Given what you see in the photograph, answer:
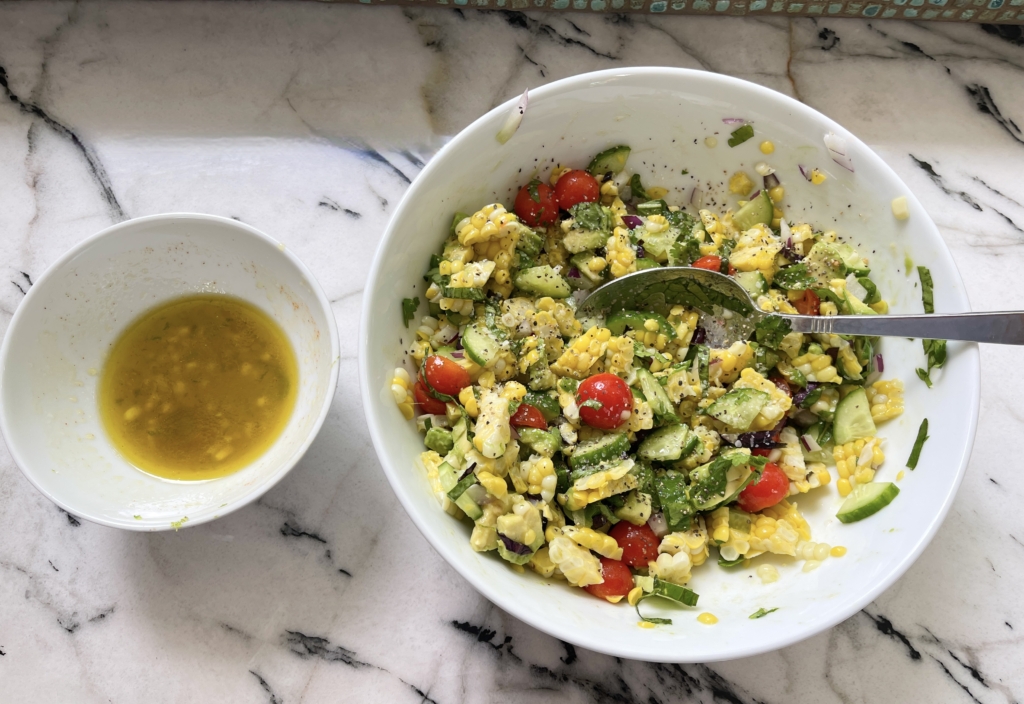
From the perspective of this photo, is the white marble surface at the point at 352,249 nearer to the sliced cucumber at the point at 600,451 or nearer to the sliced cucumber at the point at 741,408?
the sliced cucumber at the point at 600,451

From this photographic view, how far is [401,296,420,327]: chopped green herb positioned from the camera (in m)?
2.20

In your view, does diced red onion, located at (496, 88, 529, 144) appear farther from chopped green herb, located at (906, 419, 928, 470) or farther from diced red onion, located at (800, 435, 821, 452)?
chopped green herb, located at (906, 419, 928, 470)

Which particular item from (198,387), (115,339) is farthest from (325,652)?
(115,339)

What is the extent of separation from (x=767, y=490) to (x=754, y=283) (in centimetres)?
63

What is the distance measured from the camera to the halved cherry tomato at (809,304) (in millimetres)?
2291

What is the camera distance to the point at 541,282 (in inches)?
89.5

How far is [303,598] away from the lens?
7.95 feet

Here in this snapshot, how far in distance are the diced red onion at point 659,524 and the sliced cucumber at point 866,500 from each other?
52cm

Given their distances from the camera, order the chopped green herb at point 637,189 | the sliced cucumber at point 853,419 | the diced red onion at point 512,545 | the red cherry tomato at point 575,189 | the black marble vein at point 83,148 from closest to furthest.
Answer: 1. the diced red onion at point 512,545
2. the sliced cucumber at point 853,419
3. the red cherry tomato at point 575,189
4. the chopped green herb at point 637,189
5. the black marble vein at point 83,148

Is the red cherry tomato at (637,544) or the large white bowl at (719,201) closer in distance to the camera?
the large white bowl at (719,201)

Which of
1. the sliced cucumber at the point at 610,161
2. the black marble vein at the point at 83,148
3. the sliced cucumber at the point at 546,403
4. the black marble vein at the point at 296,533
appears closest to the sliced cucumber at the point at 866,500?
the sliced cucumber at the point at 546,403

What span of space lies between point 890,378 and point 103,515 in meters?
2.36

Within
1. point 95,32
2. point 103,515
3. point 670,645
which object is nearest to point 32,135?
point 95,32

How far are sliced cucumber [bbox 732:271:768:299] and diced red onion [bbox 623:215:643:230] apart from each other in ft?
1.18
